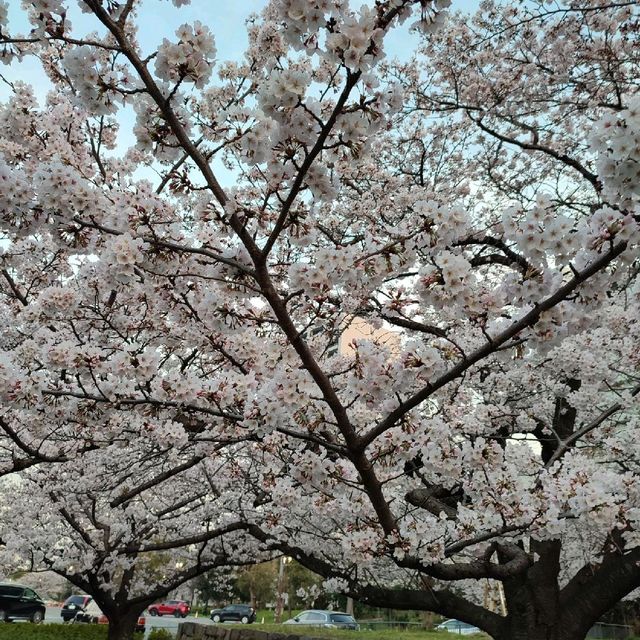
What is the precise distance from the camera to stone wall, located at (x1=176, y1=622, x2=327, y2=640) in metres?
11.6

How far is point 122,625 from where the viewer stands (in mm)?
10547

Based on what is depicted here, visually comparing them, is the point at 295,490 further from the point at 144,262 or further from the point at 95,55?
the point at 95,55

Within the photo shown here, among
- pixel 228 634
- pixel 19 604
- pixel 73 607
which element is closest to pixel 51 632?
pixel 228 634

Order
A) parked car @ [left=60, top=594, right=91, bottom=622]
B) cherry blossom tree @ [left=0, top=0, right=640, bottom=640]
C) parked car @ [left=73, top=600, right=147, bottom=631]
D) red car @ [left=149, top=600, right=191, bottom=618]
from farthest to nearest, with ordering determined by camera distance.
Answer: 1. red car @ [left=149, top=600, right=191, bottom=618]
2. parked car @ [left=60, top=594, right=91, bottom=622]
3. parked car @ [left=73, top=600, right=147, bottom=631]
4. cherry blossom tree @ [left=0, top=0, right=640, bottom=640]

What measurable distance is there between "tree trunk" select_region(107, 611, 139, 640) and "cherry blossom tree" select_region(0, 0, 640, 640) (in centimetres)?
346

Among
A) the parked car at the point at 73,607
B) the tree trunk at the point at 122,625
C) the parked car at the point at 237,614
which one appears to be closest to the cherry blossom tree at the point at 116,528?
the tree trunk at the point at 122,625

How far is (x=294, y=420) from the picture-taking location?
382 cm

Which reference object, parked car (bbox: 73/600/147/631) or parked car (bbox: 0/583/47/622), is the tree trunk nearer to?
parked car (bbox: 0/583/47/622)

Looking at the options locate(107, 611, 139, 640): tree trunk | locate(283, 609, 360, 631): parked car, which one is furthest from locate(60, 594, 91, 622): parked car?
locate(107, 611, 139, 640): tree trunk

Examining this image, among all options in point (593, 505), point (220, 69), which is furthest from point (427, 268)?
point (220, 69)

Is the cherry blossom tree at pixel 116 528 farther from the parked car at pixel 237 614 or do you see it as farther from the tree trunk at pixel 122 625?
the parked car at pixel 237 614

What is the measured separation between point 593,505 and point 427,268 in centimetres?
239

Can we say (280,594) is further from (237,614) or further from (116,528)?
(116,528)

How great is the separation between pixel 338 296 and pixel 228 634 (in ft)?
40.3
